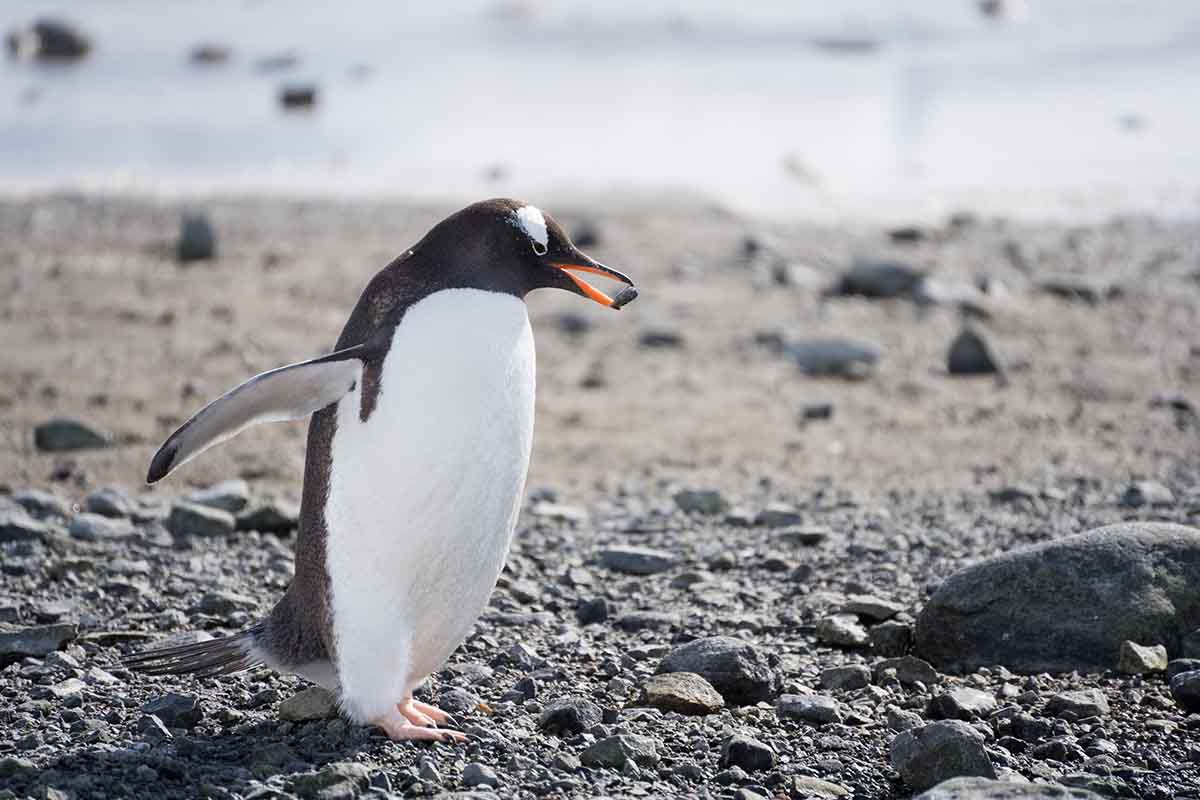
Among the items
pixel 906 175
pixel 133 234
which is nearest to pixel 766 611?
pixel 133 234

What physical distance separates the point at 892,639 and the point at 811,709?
60 centimetres

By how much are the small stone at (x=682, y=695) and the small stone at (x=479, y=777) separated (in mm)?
603

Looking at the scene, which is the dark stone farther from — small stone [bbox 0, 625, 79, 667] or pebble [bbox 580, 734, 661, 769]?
pebble [bbox 580, 734, 661, 769]

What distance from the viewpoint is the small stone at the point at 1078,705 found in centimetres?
380

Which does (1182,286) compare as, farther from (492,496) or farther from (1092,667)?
(492,496)

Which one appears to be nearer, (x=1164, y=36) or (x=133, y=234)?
(x=133, y=234)

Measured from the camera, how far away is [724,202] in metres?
13.2

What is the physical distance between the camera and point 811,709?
3.80 m

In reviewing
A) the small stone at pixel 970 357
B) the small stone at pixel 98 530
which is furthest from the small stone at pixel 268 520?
the small stone at pixel 970 357

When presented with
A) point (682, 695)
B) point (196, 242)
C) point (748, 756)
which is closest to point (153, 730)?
point (682, 695)

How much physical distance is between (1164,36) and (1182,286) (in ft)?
57.4

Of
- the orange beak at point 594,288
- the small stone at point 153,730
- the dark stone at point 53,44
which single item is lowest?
the small stone at point 153,730

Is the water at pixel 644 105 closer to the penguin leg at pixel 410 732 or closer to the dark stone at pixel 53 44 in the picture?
the dark stone at pixel 53 44

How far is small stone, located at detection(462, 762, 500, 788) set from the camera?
3314 mm
